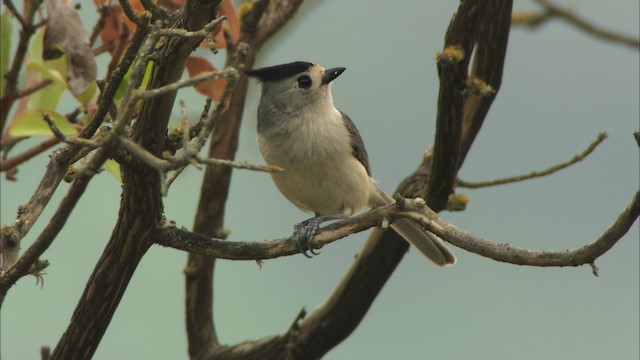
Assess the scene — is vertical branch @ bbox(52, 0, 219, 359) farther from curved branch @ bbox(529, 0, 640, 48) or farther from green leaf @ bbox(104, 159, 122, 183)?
curved branch @ bbox(529, 0, 640, 48)

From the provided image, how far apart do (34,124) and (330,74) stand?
1601mm

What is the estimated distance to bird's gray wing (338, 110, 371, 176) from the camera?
435cm

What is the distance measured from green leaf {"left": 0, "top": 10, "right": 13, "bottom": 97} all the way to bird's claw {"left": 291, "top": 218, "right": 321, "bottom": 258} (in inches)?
45.1

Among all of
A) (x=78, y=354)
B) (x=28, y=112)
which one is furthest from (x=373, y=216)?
(x=28, y=112)

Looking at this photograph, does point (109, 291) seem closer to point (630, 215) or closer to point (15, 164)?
point (15, 164)

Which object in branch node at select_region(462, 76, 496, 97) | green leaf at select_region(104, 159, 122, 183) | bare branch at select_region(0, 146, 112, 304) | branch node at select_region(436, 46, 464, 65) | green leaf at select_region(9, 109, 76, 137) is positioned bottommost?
bare branch at select_region(0, 146, 112, 304)

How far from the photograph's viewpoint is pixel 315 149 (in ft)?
13.5

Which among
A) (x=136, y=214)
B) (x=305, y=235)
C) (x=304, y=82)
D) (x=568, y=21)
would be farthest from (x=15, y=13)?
(x=568, y=21)

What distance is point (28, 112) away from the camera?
3162mm

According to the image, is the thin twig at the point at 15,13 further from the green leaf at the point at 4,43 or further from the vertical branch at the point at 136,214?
the vertical branch at the point at 136,214

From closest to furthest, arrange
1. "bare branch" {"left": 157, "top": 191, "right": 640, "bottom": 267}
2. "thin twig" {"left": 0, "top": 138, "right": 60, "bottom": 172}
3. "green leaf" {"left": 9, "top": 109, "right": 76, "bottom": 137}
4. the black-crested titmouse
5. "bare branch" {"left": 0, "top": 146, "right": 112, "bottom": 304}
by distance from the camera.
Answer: "bare branch" {"left": 0, "top": 146, "right": 112, "bottom": 304} < "bare branch" {"left": 157, "top": 191, "right": 640, "bottom": 267} < "green leaf" {"left": 9, "top": 109, "right": 76, "bottom": 137} < "thin twig" {"left": 0, "top": 138, "right": 60, "bottom": 172} < the black-crested titmouse

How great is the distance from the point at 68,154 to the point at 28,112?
0.63 m

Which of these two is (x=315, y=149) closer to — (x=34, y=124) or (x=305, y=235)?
(x=305, y=235)

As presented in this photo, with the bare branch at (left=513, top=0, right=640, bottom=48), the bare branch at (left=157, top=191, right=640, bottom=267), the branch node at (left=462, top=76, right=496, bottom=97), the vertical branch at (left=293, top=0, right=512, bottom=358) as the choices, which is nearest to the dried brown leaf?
the bare branch at (left=157, top=191, right=640, bottom=267)
